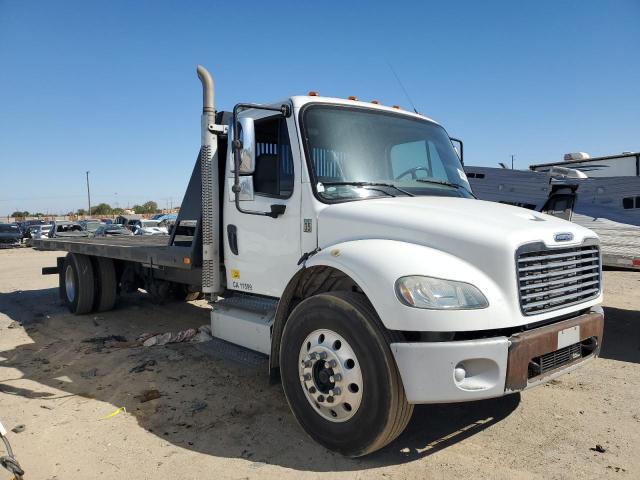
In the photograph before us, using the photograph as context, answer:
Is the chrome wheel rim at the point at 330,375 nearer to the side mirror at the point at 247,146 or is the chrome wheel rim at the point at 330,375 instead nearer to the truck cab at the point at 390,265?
the truck cab at the point at 390,265

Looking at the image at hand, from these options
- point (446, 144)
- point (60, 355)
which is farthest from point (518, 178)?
point (60, 355)

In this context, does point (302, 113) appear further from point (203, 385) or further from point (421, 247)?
point (203, 385)

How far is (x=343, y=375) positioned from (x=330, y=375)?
0.13 meters

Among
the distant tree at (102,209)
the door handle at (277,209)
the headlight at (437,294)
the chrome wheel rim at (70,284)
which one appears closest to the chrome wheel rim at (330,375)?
the headlight at (437,294)

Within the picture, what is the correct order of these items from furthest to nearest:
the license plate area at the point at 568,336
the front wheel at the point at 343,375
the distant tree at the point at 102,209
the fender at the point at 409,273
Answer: the distant tree at the point at 102,209
the license plate area at the point at 568,336
the front wheel at the point at 343,375
the fender at the point at 409,273

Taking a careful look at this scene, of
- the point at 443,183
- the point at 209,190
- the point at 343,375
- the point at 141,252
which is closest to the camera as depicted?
the point at 343,375

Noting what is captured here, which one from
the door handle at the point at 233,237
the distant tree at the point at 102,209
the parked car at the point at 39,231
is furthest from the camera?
the distant tree at the point at 102,209

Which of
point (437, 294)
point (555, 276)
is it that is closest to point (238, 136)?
point (437, 294)

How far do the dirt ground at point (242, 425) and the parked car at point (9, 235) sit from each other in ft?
84.6

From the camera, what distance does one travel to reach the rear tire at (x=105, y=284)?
785cm

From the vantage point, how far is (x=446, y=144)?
4664 mm

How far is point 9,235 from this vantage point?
91.0 ft

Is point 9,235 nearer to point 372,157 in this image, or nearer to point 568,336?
point 372,157

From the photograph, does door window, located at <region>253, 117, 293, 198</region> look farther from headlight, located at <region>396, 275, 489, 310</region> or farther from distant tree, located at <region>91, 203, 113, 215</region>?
distant tree, located at <region>91, 203, 113, 215</region>
